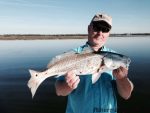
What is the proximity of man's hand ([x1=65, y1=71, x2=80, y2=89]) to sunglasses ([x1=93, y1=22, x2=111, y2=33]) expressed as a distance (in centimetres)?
100

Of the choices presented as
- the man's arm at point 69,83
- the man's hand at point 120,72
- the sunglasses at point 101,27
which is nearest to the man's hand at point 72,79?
the man's arm at point 69,83

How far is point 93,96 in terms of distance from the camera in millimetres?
5031

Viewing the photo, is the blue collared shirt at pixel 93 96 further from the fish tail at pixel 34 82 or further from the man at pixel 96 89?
the fish tail at pixel 34 82

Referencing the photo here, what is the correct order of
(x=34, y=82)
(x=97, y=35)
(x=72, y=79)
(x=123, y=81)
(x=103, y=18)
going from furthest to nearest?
(x=103, y=18), (x=97, y=35), (x=123, y=81), (x=34, y=82), (x=72, y=79)

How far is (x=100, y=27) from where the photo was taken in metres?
5.24

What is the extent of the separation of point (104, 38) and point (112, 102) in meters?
1.13

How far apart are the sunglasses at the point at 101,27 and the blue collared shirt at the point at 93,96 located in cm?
40

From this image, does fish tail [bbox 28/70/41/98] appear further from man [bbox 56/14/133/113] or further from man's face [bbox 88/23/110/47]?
man's face [bbox 88/23/110/47]

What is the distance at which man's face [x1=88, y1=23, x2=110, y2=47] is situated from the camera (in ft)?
17.0

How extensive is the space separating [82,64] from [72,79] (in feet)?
1.04

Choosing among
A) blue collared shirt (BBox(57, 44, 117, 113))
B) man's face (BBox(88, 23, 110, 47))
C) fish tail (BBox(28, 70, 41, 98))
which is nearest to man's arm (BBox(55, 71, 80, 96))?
blue collared shirt (BBox(57, 44, 117, 113))

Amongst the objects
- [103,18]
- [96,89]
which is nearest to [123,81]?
[96,89]

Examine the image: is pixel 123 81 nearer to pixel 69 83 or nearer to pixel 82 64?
pixel 82 64

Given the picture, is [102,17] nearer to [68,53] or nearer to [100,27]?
[100,27]
